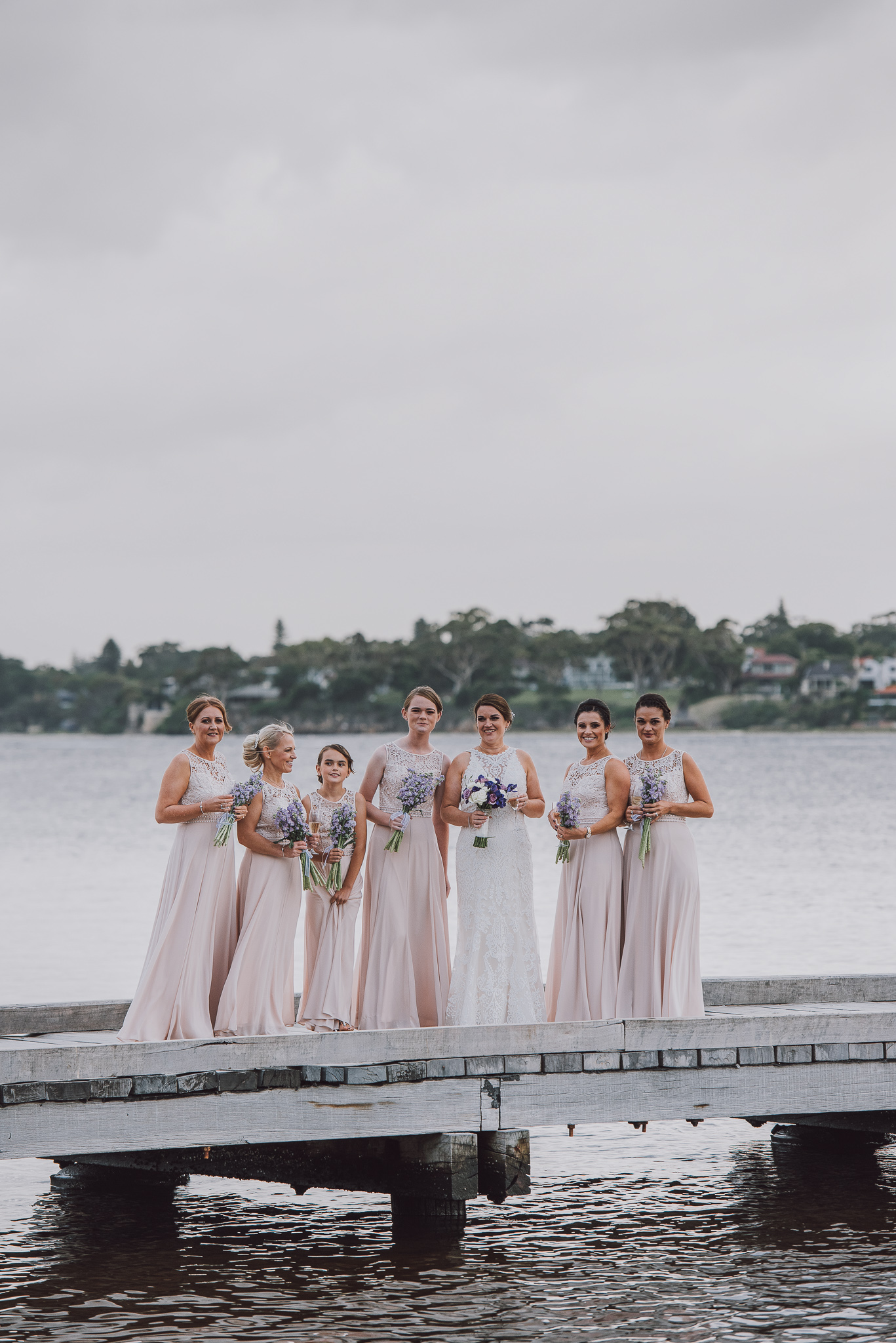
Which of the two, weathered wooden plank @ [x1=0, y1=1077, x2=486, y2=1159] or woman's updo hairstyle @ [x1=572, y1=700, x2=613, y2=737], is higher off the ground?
woman's updo hairstyle @ [x1=572, y1=700, x2=613, y2=737]

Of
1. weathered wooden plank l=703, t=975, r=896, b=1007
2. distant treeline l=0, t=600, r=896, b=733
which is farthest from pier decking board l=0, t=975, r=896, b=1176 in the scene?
distant treeline l=0, t=600, r=896, b=733

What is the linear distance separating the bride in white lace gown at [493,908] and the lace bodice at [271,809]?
0.97m

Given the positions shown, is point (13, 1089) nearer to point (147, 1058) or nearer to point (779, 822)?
point (147, 1058)

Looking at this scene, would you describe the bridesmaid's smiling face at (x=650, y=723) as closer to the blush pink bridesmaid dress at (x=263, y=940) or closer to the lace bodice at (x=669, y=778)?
the lace bodice at (x=669, y=778)

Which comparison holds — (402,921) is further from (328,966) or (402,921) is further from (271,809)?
(271,809)

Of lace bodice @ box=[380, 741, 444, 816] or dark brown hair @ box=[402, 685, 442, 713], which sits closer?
dark brown hair @ box=[402, 685, 442, 713]

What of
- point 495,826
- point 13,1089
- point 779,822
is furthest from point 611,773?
point 779,822

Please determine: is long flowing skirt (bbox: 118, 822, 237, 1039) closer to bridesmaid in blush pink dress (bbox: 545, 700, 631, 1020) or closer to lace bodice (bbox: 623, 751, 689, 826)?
bridesmaid in blush pink dress (bbox: 545, 700, 631, 1020)

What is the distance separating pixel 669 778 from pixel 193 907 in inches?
112

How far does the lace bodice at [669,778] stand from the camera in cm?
936

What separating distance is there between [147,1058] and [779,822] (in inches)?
1939

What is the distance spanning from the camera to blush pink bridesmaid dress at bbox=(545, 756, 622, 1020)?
945 centimetres

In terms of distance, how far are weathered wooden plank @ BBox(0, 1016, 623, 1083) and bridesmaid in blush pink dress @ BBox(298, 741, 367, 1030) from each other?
680 millimetres

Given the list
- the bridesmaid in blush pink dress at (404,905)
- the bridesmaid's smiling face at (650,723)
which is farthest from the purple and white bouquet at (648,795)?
the bridesmaid in blush pink dress at (404,905)
